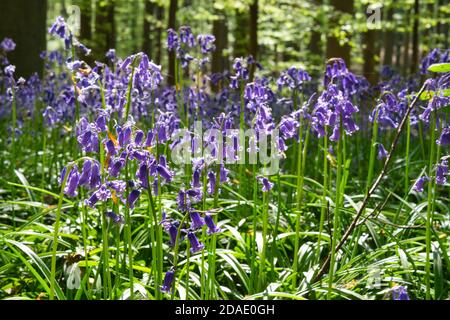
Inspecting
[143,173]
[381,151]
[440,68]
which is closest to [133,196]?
[143,173]

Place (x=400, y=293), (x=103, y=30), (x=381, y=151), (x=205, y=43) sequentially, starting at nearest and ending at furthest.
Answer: (x=400, y=293), (x=381, y=151), (x=205, y=43), (x=103, y=30)

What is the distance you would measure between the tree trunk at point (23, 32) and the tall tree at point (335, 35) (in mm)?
4633

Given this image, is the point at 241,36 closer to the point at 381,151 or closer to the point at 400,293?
the point at 381,151

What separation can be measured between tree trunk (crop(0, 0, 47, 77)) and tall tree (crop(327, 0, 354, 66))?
463 cm

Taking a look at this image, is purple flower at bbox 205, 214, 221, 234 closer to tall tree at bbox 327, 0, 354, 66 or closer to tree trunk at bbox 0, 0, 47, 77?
tree trunk at bbox 0, 0, 47, 77

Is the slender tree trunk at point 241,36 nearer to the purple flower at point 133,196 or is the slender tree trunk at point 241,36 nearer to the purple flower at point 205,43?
the purple flower at point 205,43

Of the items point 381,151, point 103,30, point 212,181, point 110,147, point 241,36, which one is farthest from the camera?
point 241,36

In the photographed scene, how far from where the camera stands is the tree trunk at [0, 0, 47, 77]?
8953 mm

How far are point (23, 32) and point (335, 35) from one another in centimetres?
490

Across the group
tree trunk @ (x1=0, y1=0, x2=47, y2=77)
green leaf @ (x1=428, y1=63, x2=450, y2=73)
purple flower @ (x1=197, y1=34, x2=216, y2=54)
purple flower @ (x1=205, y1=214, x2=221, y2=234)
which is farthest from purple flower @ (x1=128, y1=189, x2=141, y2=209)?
tree trunk @ (x1=0, y1=0, x2=47, y2=77)

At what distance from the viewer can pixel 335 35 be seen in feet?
32.4
